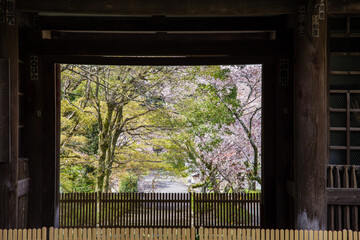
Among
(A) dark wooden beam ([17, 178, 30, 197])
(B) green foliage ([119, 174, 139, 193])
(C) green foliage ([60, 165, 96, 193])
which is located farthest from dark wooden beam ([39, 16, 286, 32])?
(B) green foliage ([119, 174, 139, 193])

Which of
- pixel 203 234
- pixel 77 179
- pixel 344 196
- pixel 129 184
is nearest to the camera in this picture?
pixel 203 234

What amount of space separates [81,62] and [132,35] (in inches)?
36.2

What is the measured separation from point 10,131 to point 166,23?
9.24 feet

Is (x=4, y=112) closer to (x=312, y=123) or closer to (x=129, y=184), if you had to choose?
(x=312, y=123)

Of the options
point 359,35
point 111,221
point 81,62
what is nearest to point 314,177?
point 359,35

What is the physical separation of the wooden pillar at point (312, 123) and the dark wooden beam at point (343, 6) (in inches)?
9.9

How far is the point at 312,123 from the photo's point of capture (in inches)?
181

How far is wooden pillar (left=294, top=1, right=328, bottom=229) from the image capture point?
4586 millimetres

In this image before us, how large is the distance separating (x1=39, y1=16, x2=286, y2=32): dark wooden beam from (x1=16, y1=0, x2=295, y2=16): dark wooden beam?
1.11 meters

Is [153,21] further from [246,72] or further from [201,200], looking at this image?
[246,72]

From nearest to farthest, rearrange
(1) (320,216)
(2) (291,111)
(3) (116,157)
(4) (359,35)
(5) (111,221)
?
(1) (320,216) → (4) (359,35) → (2) (291,111) → (5) (111,221) → (3) (116,157)

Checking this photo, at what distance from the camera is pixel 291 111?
5.85 m

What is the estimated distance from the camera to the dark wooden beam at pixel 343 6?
4762 mm

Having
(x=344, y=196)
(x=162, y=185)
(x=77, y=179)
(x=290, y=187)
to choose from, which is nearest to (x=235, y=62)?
(x=290, y=187)
